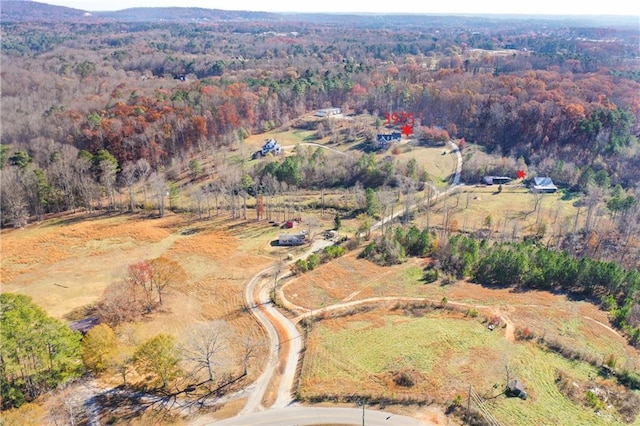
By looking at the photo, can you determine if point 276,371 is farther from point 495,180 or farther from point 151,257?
point 495,180

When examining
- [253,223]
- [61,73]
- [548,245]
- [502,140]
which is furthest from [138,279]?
[61,73]

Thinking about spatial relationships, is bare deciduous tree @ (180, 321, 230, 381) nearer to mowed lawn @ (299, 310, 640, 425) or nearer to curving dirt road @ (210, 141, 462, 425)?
curving dirt road @ (210, 141, 462, 425)

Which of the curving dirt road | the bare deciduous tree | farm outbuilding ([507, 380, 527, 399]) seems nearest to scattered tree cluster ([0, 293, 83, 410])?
the bare deciduous tree

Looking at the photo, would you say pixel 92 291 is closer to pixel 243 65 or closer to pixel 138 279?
pixel 138 279

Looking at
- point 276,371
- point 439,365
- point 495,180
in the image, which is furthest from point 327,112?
point 439,365

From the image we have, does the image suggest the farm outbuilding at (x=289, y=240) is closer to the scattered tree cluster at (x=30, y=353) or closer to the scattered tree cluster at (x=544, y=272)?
the scattered tree cluster at (x=544, y=272)

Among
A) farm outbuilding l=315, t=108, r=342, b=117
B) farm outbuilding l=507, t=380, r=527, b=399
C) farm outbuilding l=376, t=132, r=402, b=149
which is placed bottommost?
farm outbuilding l=507, t=380, r=527, b=399

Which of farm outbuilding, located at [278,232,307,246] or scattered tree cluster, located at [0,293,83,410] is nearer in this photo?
scattered tree cluster, located at [0,293,83,410]
